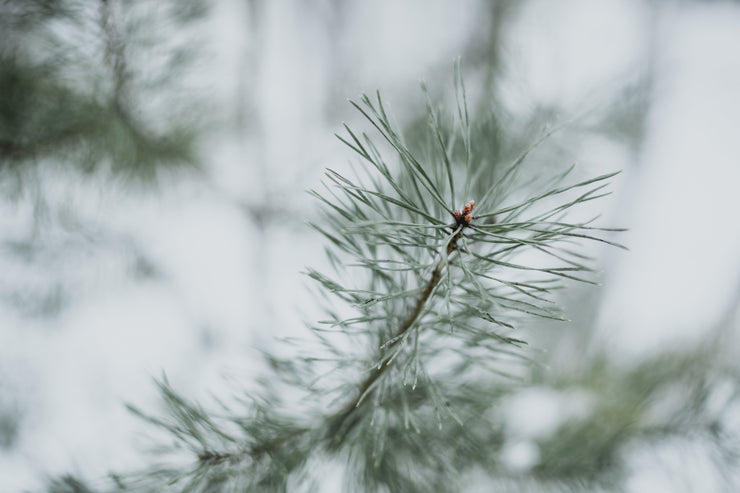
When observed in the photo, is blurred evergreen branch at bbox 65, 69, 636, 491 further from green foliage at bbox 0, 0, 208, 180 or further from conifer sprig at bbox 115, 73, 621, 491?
green foliage at bbox 0, 0, 208, 180

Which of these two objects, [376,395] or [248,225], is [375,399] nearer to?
[376,395]

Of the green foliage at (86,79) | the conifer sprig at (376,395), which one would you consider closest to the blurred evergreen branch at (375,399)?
the conifer sprig at (376,395)

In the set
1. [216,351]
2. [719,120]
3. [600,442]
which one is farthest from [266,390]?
[719,120]

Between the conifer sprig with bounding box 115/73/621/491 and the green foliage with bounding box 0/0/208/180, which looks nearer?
the conifer sprig with bounding box 115/73/621/491

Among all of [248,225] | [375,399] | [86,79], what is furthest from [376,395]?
[248,225]

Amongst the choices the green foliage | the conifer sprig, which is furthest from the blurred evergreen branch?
the green foliage

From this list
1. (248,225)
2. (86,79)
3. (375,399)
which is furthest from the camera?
(248,225)

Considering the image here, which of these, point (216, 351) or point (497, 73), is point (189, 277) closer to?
point (216, 351)

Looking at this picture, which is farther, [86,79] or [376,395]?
[86,79]

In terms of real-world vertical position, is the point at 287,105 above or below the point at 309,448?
above
